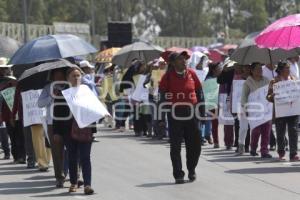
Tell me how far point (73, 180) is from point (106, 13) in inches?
2713

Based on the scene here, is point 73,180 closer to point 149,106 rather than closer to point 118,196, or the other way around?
point 118,196

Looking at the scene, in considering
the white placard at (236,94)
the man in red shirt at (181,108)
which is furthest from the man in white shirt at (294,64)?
the man in red shirt at (181,108)

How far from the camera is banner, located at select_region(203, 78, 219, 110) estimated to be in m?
18.6

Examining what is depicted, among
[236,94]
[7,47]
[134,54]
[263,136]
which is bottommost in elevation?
[263,136]

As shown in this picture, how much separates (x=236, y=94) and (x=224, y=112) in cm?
83

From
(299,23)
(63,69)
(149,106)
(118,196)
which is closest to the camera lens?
(118,196)

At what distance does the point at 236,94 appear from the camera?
16812 millimetres

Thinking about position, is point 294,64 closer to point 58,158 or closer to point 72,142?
point 58,158

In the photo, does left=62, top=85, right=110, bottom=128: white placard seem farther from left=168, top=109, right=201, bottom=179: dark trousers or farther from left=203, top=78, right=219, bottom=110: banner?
left=203, top=78, right=219, bottom=110: banner

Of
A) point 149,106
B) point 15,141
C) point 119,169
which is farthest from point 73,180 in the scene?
point 149,106

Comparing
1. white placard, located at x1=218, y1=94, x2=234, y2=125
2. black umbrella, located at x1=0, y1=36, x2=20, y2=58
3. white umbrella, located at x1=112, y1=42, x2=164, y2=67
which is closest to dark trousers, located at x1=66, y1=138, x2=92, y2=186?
white placard, located at x1=218, y1=94, x2=234, y2=125

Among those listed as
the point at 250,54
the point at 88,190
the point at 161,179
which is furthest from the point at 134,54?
the point at 88,190

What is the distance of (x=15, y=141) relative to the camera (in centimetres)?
1605

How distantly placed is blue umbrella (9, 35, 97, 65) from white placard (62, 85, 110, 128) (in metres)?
1.80
